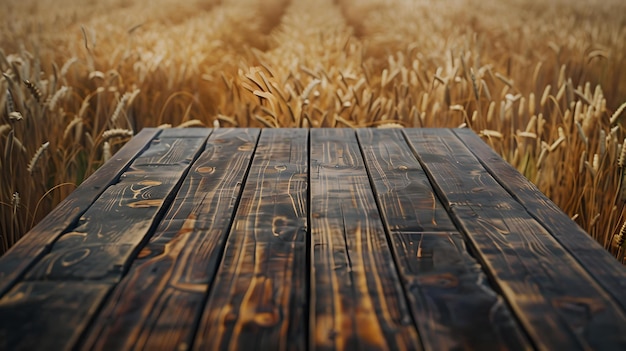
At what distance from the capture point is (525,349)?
800mm

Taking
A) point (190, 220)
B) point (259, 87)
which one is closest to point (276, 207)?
point (190, 220)

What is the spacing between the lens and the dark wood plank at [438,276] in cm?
83

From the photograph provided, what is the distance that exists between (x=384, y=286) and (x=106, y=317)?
38 centimetres

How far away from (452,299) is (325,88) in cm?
224

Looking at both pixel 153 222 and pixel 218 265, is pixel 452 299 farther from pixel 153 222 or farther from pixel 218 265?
pixel 153 222

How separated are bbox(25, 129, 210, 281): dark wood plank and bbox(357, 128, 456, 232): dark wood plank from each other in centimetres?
44

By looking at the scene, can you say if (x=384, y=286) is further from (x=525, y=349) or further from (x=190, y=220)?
(x=190, y=220)

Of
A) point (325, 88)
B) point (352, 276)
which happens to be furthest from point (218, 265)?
point (325, 88)

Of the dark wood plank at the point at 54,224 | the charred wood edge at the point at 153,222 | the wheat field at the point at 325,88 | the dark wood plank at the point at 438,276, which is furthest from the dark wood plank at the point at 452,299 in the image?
the wheat field at the point at 325,88

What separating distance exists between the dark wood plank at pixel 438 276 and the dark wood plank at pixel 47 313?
427mm

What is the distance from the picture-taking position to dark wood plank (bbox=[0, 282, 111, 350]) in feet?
2.66

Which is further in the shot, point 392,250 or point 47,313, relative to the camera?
point 392,250

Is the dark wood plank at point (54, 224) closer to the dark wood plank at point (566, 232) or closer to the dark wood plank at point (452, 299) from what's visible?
the dark wood plank at point (452, 299)

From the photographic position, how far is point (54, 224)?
3.99 feet
